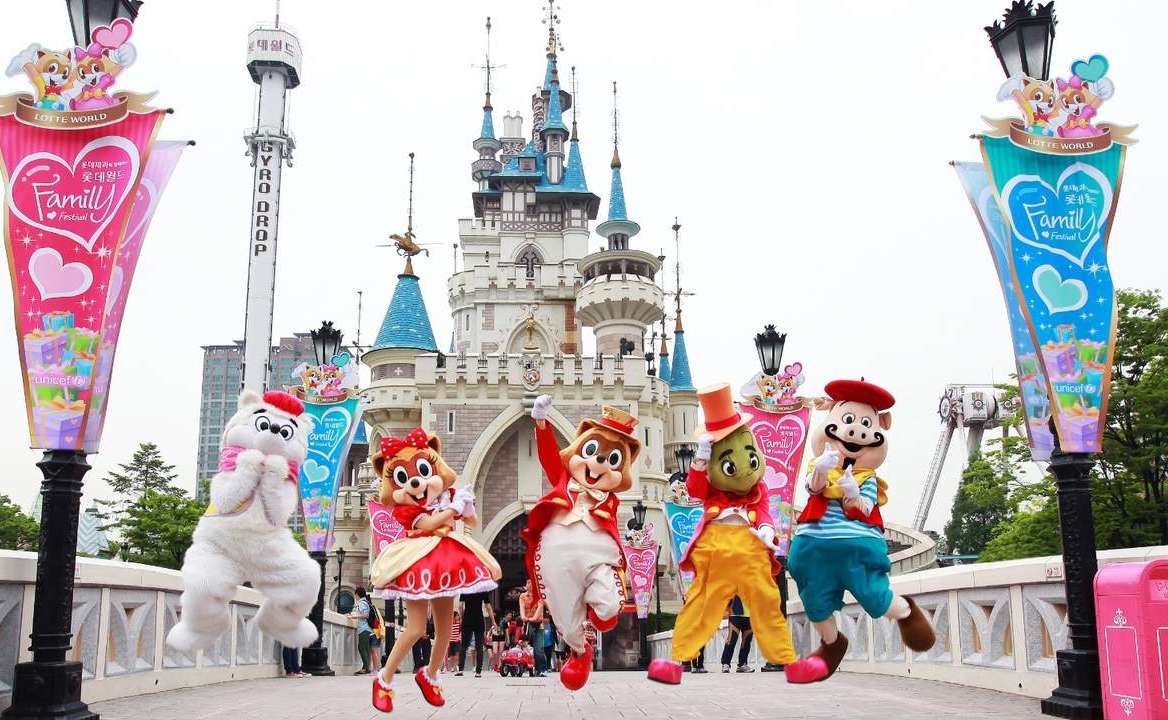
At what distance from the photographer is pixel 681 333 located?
4406cm

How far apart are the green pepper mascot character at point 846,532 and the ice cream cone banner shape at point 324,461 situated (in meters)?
8.22

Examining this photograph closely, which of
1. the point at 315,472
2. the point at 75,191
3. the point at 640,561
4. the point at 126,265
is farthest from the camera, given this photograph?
the point at 640,561

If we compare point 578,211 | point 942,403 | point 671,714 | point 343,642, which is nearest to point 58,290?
point 671,714

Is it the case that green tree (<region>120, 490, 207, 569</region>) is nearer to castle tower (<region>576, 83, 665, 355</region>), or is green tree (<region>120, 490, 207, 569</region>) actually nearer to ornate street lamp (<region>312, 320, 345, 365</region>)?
castle tower (<region>576, 83, 665, 355</region>)

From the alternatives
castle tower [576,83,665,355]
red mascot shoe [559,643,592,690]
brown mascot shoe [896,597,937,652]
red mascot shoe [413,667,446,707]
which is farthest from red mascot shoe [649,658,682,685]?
castle tower [576,83,665,355]

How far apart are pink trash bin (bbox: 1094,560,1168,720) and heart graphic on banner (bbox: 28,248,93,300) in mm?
6746

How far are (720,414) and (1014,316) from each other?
246 centimetres

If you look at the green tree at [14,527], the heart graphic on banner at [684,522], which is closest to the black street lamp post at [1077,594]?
the heart graphic on banner at [684,522]

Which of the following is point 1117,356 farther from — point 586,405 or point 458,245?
point 458,245

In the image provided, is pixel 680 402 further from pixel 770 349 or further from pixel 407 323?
pixel 770 349

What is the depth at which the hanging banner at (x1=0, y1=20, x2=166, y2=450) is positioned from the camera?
20.6ft

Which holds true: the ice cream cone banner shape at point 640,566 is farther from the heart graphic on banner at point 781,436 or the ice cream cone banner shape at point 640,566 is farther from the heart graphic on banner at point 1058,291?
the heart graphic on banner at point 1058,291

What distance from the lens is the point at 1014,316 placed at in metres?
7.05

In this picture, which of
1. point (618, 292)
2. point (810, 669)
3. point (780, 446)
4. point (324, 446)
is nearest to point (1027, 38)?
point (810, 669)
